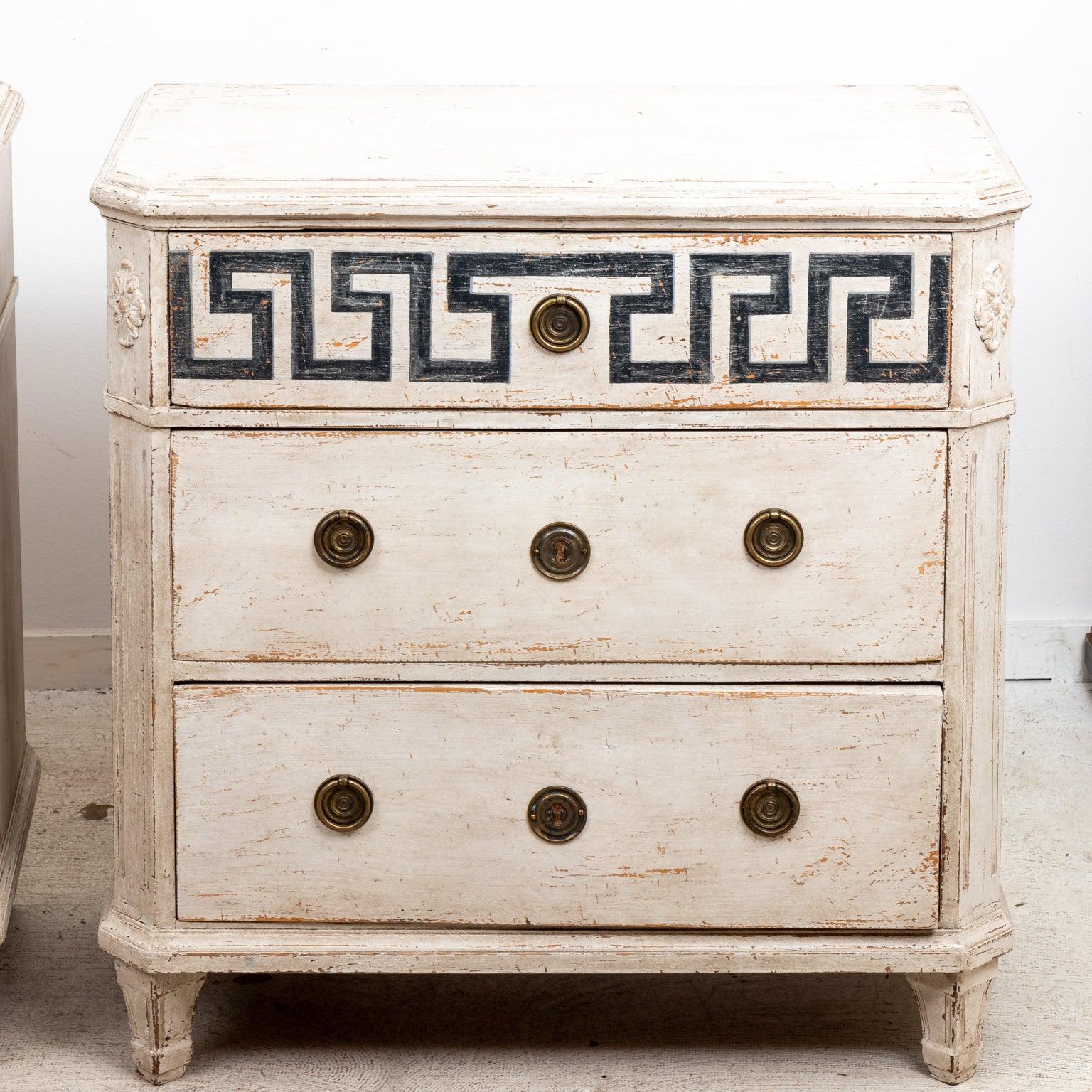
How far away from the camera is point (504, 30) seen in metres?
2.86

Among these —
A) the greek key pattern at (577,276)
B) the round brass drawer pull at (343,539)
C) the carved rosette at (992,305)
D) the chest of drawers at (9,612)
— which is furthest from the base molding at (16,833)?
the carved rosette at (992,305)

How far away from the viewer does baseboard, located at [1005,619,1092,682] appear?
318 centimetres

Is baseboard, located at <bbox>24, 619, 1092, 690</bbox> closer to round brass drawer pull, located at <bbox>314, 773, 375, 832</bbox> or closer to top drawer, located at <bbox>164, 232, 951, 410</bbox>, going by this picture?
round brass drawer pull, located at <bbox>314, 773, 375, 832</bbox>

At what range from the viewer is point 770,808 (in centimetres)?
189

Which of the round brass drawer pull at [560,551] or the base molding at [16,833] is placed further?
the base molding at [16,833]

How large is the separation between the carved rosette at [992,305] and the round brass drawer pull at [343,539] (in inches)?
28.8

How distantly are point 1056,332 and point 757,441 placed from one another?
4.82 feet

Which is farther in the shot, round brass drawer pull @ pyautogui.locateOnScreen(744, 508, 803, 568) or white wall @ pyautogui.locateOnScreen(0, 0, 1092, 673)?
white wall @ pyautogui.locateOnScreen(0, 0, 1092, 673)

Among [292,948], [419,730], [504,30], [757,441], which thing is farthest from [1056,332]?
[292,948]

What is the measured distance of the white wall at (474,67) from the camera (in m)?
2.85

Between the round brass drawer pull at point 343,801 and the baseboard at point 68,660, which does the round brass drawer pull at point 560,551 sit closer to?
the round brass drawer pull at point 343,801

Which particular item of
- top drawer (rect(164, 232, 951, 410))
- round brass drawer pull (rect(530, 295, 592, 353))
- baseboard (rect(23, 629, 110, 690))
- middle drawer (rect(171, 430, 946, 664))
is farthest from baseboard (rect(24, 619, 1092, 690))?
round brass drawer pull (rect(530, 295, 592, 353))

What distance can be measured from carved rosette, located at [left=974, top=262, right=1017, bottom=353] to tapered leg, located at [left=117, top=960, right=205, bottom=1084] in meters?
1.20

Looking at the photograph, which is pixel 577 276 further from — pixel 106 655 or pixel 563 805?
pixel 106 655
